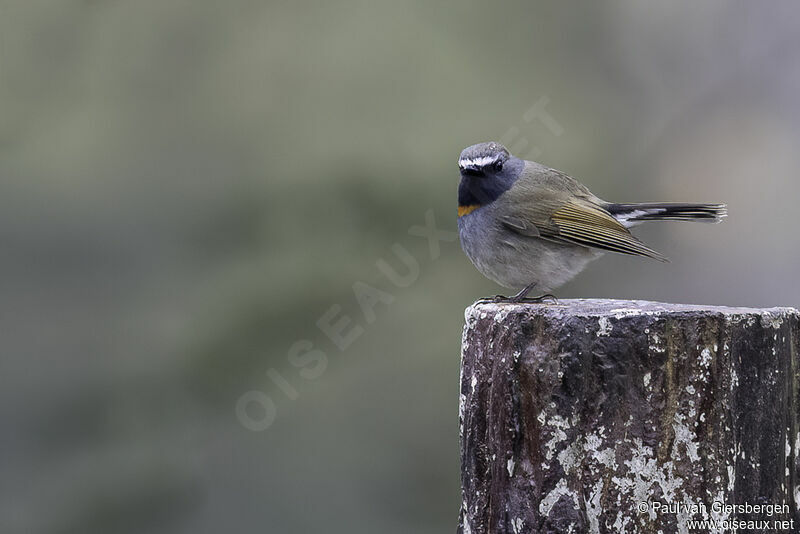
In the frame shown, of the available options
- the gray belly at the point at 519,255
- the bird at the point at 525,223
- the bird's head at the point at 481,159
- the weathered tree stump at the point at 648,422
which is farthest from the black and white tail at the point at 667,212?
the weathered tree stump at the point at 648,422

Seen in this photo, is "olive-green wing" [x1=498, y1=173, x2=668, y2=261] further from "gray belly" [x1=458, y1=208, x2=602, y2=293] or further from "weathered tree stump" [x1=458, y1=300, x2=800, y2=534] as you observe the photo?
"weathered tree stump" [x1=458, y1=300, x2=800, y2=534]

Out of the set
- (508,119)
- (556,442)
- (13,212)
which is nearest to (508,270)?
(556,442)

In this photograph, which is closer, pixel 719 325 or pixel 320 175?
pixel 719 325

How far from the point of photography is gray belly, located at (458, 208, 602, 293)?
4031mm

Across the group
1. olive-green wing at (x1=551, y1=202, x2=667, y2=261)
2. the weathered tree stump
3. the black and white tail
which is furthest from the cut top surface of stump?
the black and white tail

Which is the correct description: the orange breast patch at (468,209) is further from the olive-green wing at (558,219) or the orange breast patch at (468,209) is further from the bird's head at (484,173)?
the olive-green wing at (558,219)

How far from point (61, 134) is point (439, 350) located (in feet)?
11.1

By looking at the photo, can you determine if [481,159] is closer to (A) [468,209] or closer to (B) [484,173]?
(B) [484,173]

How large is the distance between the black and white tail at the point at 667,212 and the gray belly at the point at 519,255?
14.5 inches

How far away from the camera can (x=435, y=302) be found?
7.10 meters

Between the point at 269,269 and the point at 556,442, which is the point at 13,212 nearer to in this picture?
the point at 269,269

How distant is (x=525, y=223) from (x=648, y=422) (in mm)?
1728

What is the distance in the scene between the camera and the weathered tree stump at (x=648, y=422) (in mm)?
2406

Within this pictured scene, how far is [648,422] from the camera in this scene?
2.42 meters
